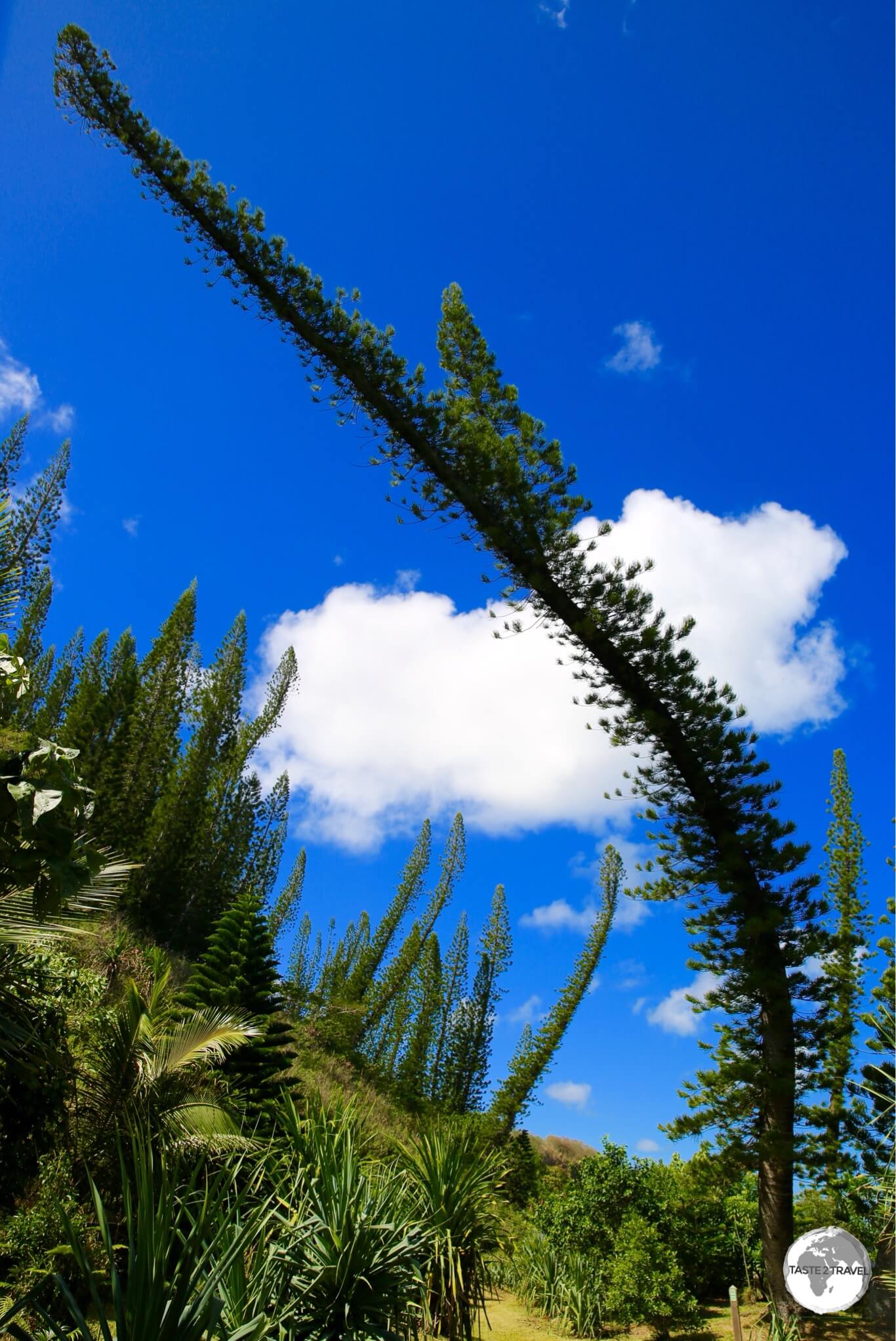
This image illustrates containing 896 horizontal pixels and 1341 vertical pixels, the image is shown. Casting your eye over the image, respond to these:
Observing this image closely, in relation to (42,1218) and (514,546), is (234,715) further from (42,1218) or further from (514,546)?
(42,1218)

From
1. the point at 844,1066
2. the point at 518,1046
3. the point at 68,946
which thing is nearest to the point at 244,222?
the point at 68,946

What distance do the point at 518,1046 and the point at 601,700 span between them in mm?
22382

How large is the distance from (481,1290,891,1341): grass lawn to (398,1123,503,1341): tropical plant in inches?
20.9

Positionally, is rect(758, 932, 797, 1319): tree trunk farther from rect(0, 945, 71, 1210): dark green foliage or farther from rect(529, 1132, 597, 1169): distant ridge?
rect(529, 1132, 597, 1169): distant ridge

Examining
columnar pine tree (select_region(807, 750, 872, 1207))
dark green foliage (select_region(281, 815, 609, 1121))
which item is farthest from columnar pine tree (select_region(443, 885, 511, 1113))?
columnar pine tree (select_region(807, 750, 872, 1207))

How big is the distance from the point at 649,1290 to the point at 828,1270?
448 centimetres

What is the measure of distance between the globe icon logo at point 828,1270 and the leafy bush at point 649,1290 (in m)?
3.97

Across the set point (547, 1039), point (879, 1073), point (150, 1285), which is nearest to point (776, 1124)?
point (879, 1073)

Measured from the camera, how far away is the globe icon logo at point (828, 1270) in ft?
16.5

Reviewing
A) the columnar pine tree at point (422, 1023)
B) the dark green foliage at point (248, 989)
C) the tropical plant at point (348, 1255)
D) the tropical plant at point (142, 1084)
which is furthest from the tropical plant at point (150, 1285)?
the columnar pine tree at point (422, 1023)

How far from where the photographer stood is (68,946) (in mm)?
8078

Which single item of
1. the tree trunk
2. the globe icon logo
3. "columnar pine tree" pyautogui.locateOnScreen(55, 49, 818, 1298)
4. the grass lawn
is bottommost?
the grass lawn

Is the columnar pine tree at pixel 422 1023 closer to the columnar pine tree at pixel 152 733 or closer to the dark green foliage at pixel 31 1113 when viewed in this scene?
the columnar pine tree at pixel 152 733

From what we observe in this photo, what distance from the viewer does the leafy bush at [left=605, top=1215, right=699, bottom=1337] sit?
340 inches
